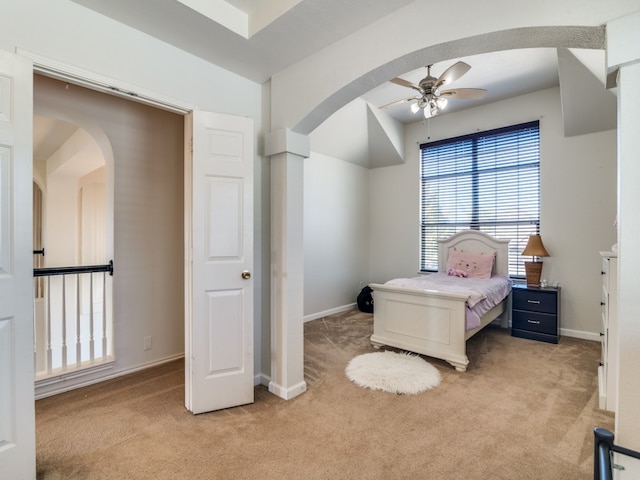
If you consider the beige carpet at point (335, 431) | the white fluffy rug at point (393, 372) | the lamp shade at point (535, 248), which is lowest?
the beige carpet at point (335, 431)

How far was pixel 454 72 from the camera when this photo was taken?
2.79 m

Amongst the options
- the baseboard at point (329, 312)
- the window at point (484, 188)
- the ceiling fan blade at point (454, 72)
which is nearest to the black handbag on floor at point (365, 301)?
the baseboard at point (329, 312)

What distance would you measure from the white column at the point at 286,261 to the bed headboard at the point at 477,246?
3211 millimetres

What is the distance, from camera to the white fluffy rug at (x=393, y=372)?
267 centimetres

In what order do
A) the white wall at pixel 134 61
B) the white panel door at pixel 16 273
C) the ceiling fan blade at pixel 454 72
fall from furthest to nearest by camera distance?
the ceiling fan blade at pixel 454 72 → the white wall at pixel 134 61 → the white panel door at pixel 16 273

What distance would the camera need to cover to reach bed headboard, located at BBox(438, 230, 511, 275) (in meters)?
4.52

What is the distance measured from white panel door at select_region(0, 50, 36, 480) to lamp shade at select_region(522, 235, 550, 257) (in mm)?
4820

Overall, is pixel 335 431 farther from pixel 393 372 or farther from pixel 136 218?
pixel 136 218

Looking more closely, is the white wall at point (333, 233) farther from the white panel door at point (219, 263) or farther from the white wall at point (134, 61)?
the white panel door at point (219, 263)

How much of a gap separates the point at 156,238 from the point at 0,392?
181 cm

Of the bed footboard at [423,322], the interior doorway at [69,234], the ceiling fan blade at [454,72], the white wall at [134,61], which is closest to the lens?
the white wall at [134,61]

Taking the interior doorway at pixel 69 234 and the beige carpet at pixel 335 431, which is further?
the interior doorway at pixel 69 234

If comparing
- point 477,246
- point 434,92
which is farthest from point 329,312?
point 434,92

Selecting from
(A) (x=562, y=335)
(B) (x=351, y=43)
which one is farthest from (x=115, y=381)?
(A) (x=562, y=335)
